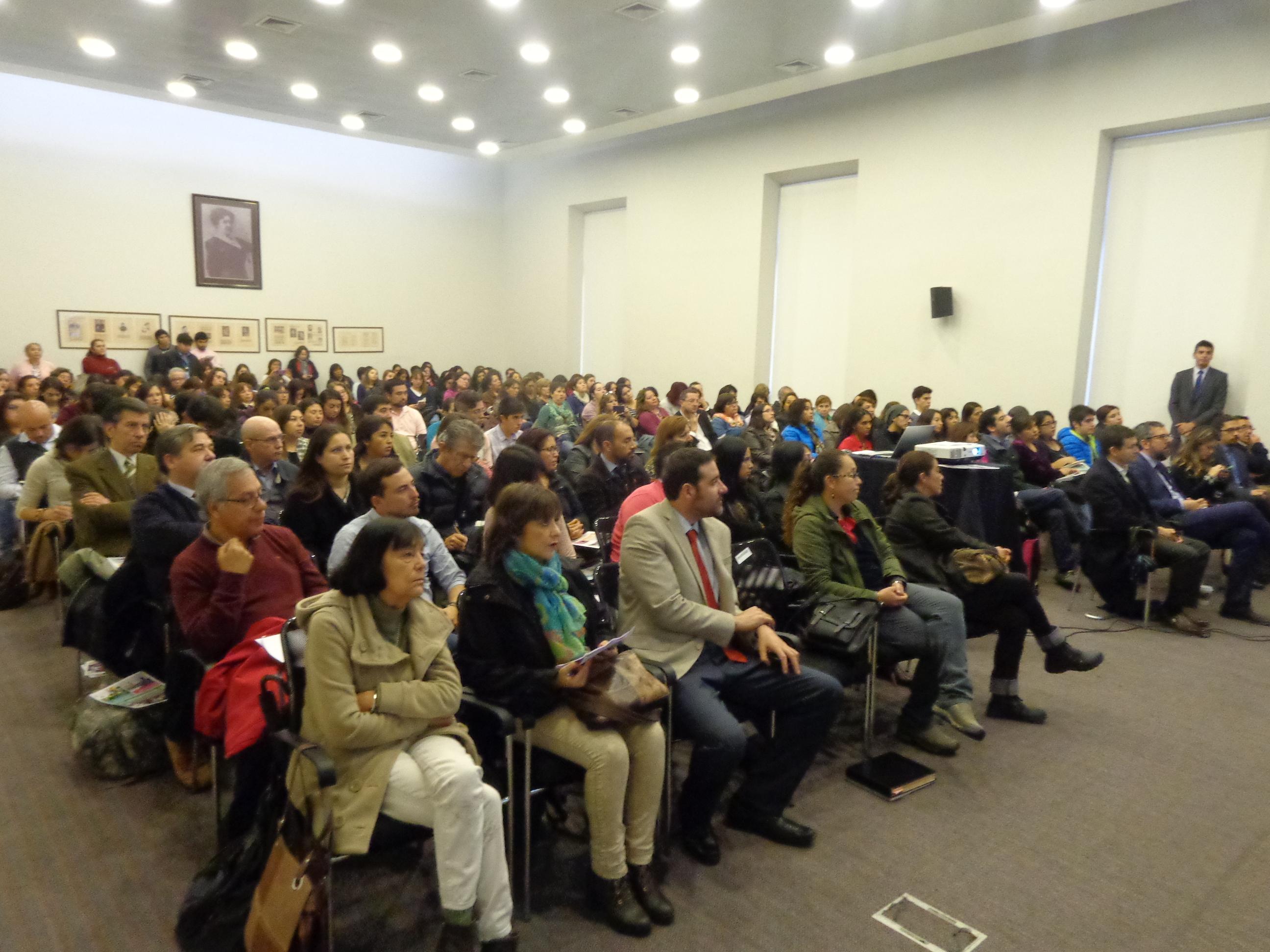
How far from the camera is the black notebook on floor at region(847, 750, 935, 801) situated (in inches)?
132

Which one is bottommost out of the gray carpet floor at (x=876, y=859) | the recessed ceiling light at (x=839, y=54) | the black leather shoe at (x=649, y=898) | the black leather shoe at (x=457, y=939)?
the gray carpet floor at (x=876, y=859)

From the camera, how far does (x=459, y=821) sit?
2.20 m

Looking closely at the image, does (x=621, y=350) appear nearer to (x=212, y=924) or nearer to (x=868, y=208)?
(x=868, y=208)

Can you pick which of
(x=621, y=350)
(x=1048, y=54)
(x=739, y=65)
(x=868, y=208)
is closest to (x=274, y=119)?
(x=621, y=350)

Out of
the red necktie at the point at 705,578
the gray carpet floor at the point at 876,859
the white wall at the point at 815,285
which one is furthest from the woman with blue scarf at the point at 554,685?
the white wall at the point at 815,285

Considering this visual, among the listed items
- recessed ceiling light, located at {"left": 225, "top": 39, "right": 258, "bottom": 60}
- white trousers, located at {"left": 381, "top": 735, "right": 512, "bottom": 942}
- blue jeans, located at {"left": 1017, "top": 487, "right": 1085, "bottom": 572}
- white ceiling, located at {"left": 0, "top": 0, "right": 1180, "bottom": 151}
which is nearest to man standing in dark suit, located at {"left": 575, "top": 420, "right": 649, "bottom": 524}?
white trousers, located at {"left": 381, "top": 735, "right": 512, "bottom": 942}

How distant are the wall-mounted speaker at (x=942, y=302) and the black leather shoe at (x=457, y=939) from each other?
943 cm

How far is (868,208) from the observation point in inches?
436

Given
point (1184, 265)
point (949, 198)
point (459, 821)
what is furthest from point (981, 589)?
point (949, 198)

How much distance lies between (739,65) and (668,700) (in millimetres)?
8797

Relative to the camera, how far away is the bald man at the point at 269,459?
4305mm

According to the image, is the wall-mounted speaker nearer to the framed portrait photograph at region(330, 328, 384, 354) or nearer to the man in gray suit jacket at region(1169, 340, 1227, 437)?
the man in gray suit jacket at region(1169, 340, 1227, 437)

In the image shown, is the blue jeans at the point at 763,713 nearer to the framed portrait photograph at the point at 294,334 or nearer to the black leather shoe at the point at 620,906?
the black leather shoe at the point at 620,906

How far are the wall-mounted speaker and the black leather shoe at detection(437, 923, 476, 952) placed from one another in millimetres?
9427
